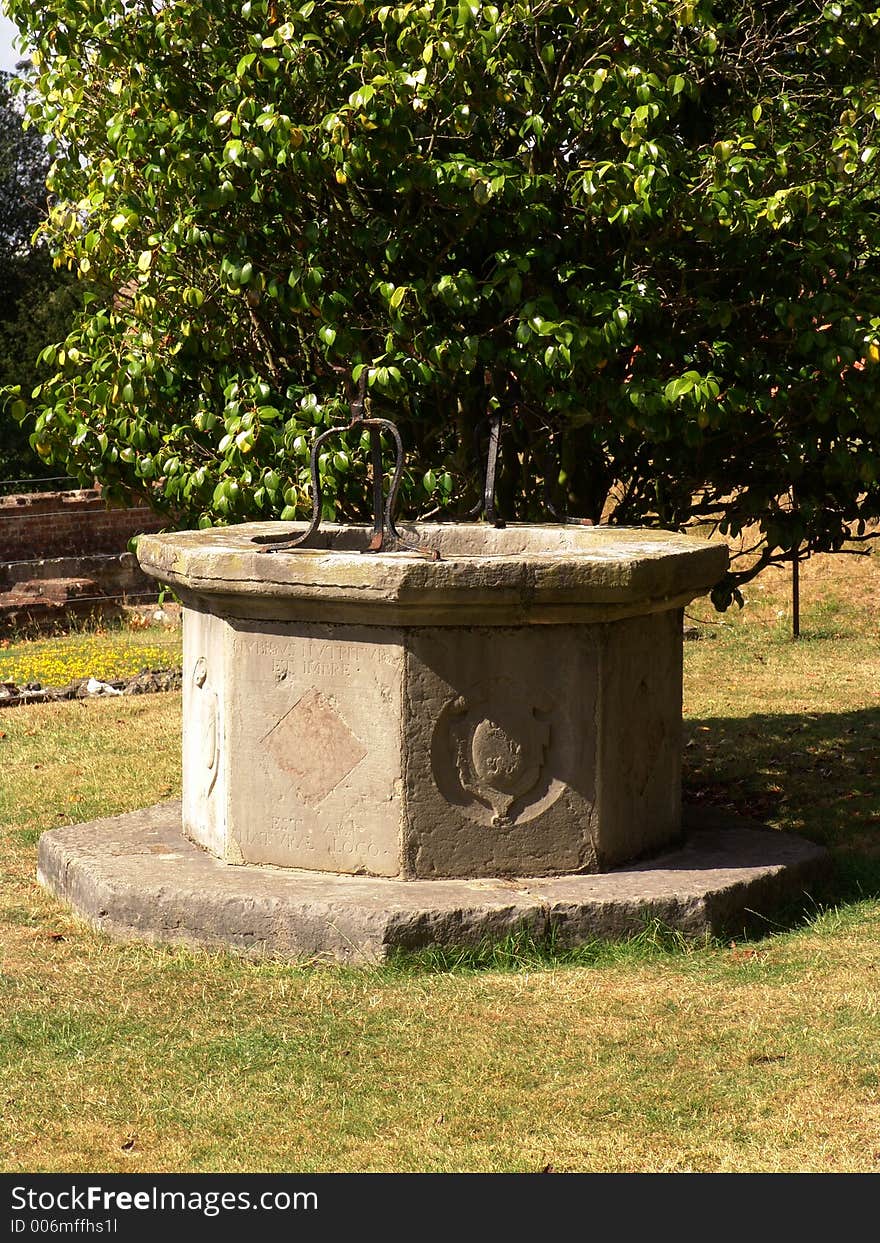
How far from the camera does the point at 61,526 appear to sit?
17031 mm

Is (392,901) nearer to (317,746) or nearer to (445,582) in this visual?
(317,746)

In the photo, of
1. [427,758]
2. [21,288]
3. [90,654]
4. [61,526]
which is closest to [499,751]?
[427,758]

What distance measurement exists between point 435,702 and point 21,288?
24.5m

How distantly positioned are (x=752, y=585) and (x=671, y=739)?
28.4ft

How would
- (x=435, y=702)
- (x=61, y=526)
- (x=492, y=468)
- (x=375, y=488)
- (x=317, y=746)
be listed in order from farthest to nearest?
(x=61, y=526) < (x=492, y=468) < (x=375, y=488) < (x=317, y=746) < (x=435, y=702)

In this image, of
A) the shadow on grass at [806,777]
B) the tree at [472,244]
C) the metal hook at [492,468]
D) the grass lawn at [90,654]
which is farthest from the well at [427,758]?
the grass lawn at [90,654]

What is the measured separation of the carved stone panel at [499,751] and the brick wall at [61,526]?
11742mm

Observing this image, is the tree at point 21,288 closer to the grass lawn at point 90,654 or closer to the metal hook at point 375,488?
the grass lawn at point 90,654

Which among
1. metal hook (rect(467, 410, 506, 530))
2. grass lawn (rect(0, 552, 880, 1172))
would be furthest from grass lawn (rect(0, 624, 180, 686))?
metal hook (rect(467, 410, 506, 530))

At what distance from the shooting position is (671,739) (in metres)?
5.68

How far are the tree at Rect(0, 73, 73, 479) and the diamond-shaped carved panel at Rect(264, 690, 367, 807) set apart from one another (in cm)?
1818

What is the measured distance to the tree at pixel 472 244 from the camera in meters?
5.63

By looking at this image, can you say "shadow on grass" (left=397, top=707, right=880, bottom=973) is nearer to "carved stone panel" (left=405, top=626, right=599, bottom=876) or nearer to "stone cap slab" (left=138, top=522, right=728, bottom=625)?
"carved stone panel" (left=405, top=626, right=599, bottom=876)

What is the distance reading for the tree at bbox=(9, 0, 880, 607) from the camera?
563 cm
